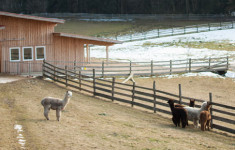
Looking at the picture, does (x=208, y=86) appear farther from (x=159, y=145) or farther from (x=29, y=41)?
(x=159, y=145)

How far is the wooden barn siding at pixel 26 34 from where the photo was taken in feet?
95.2

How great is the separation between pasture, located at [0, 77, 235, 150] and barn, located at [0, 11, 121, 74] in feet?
27.8

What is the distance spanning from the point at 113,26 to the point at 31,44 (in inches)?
1762

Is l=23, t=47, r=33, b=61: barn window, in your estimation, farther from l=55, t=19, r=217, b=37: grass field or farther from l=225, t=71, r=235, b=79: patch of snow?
l=55, t=19, r=217, b=37: grass field

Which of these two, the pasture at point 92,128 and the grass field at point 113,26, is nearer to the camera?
the pasture at point 92,128

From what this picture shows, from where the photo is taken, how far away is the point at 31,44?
3016 centimetres

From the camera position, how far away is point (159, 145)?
11977 millimetres

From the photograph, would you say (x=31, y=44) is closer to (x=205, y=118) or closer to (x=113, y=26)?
(x=205, y=118)

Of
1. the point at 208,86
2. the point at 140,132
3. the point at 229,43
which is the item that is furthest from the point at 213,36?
the point at 140,132

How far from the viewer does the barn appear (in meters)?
29.0

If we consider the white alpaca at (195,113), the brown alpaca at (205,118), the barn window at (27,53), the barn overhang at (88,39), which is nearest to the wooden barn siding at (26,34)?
the barn window at (27,53)

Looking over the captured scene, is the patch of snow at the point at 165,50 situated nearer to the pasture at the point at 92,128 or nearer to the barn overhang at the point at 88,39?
the barn overhang at the point at 88,39

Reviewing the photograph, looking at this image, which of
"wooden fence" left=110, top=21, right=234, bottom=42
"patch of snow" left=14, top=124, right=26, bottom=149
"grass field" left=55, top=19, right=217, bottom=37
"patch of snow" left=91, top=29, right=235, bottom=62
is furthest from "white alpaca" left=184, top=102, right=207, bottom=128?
"grass field" left=55, top=19, right=217, bottom=37

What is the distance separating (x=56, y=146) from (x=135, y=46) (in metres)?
40.7
